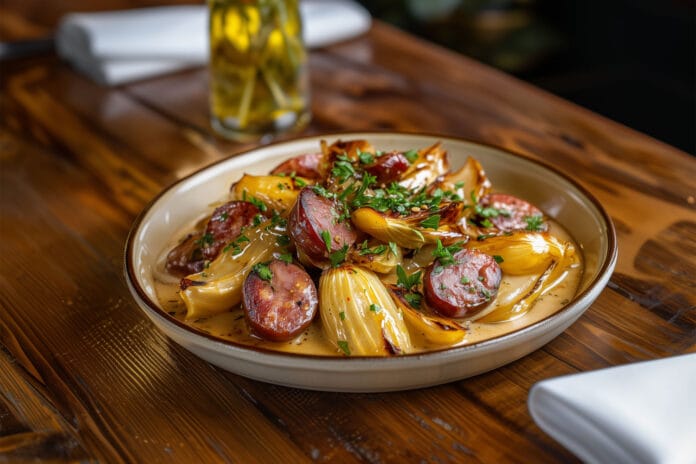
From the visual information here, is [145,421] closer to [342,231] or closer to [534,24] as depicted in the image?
[342,231]

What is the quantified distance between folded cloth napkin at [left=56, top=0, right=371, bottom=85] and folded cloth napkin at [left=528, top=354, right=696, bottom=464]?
1.30 meters

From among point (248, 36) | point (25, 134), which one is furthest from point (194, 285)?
point (25, 134)

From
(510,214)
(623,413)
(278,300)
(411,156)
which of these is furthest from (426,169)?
(623,413)

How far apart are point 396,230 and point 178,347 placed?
0.31 metres

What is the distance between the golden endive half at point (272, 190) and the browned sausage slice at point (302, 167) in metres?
0.07

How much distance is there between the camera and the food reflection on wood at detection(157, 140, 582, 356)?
0.89 m

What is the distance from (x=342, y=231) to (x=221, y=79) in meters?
0.75

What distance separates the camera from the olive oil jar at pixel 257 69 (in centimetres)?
154

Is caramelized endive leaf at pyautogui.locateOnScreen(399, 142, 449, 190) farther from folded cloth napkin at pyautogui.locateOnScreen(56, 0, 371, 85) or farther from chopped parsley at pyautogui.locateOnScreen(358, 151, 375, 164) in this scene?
folded cloth napkin at pyautogui.locateOnScreen(56, 0, 371, 85)

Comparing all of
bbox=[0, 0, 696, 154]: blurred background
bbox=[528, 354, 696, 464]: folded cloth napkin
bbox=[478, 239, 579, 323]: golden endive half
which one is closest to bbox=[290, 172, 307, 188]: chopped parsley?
bbox=[478, 239, 579, 323]: golden endive half

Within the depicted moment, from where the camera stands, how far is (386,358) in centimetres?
81

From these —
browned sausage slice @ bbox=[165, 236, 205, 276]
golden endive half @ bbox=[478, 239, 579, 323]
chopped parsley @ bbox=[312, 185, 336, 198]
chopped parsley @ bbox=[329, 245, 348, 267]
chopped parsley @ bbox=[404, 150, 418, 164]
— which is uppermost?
chopped parsley @ bbox=[312, 185, 336, 198]

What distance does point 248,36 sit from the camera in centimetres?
155

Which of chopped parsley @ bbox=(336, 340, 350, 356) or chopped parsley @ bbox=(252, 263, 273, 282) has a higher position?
chopped parsley @ bbox=(252, 263, 273, 282)
